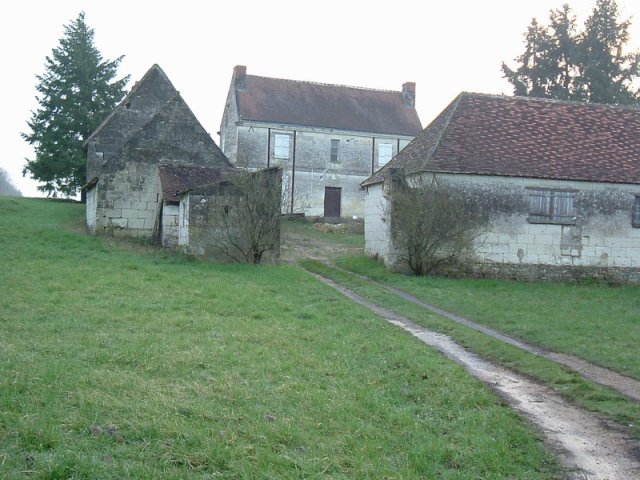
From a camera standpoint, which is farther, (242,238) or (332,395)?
(242,238)

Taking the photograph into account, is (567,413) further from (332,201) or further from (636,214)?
(332,201)

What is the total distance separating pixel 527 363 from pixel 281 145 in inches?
1252

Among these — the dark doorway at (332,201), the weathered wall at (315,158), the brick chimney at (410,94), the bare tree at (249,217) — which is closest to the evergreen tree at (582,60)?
the brick chimney at (410,94)

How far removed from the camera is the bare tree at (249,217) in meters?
21.5

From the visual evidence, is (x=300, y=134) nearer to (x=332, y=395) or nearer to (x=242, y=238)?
(x=242, y=238)

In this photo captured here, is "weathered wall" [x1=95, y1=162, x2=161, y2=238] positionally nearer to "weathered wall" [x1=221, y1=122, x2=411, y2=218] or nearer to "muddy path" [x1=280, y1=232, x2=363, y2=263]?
"muddy path" [x1=280, y1=232, x2=363, y2=263]

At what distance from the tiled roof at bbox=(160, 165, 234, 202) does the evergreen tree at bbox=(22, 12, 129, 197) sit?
586 inches

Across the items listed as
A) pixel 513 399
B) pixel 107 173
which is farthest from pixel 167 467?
pixel 107 173

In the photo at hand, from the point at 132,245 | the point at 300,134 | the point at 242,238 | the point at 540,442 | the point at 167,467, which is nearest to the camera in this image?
the point at 167,467

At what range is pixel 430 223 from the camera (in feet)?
69.7

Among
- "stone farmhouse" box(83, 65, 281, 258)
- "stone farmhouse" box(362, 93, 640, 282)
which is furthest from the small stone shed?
"stone farmhouse" box(362, 93, 640, 282)

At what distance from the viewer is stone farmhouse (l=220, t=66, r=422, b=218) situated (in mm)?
40250

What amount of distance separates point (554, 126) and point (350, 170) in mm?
17604

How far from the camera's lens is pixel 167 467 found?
17.3 ft
